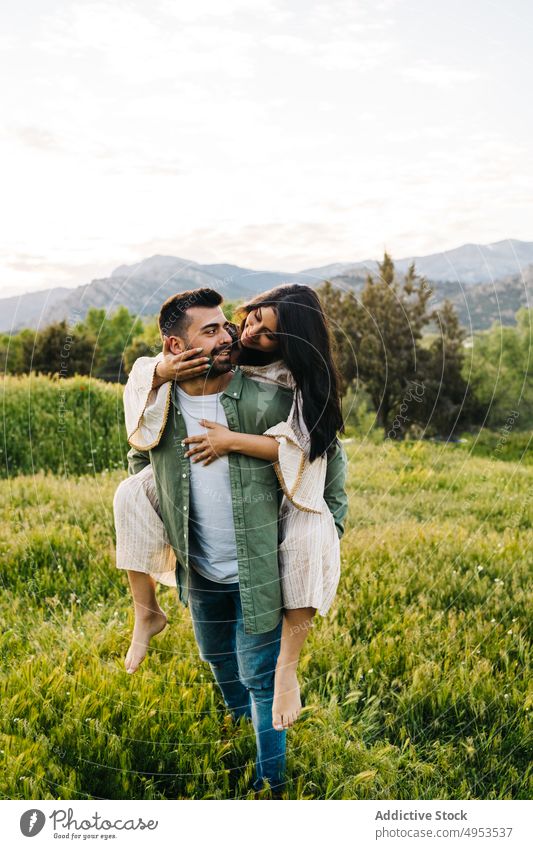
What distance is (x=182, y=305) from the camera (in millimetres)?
1880

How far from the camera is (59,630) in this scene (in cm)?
279

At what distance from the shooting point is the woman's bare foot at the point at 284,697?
6.57ft

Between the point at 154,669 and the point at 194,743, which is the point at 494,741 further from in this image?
the point at 154,669

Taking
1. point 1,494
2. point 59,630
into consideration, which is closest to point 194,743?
point 59,630

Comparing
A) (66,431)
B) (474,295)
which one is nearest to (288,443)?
(474,295)

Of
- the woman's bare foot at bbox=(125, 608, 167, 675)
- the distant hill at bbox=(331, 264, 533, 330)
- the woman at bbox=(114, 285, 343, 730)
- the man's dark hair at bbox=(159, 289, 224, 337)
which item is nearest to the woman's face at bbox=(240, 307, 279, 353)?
the woman at bbox=(114, 285, 343, 730)

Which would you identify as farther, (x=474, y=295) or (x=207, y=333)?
(x=474, y=295)

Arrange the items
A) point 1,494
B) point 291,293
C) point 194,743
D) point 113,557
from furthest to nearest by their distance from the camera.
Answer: point 1,494 → point 113,557 → point 194,743 → point 291,293

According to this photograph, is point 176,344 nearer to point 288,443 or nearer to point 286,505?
point 288,443

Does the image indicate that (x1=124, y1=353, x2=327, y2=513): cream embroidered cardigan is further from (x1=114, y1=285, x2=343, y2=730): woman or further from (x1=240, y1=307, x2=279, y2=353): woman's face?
(x1=240, y1=307, x2=279, y2=353): woman's face

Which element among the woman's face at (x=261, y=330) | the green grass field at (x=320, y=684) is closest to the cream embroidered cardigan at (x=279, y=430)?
the woman's face at (x=261, y=330)

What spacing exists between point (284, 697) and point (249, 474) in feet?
2.12

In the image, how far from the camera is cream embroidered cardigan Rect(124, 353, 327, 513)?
1927mm

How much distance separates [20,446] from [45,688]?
111 inches
